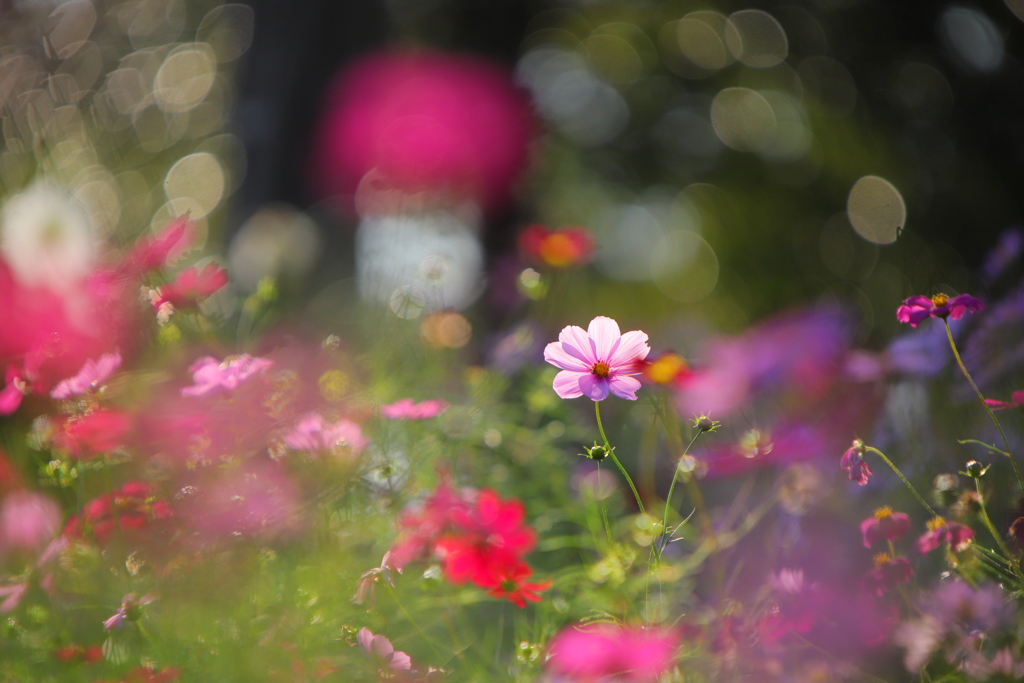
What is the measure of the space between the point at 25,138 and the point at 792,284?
2276 millimetres

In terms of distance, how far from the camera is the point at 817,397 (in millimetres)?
855

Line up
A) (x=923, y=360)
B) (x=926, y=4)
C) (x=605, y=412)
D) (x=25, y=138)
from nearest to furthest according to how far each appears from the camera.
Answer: (x=923, y=360) → (x=25, y=138) → (x=605, y=412) → (x=926, y=4)

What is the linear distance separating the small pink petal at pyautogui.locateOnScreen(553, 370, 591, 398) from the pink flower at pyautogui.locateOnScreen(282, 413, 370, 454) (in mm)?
225

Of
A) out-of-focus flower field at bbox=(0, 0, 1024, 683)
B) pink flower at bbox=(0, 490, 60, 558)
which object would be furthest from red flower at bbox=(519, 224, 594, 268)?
pink flower at bbox=(0, 490, 60, 558)

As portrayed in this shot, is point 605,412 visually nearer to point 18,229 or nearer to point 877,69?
point 18,229

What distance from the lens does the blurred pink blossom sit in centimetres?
96

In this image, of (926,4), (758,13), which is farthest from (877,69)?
(758,13)

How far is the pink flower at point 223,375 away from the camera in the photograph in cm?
55

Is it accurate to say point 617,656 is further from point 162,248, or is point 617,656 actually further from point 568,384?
point 162,248

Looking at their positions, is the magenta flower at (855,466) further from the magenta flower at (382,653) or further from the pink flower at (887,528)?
the magenta flower at (382,653)

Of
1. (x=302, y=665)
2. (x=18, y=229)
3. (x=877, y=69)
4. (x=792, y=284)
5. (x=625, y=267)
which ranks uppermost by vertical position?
(x=18, y=229)

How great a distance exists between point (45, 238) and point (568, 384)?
0.67 metres

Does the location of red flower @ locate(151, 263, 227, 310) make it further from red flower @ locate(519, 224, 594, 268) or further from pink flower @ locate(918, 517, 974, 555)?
pink flower @ locate(918, 517, 974, 555)

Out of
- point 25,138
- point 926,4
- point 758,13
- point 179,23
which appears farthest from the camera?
point 179,23
